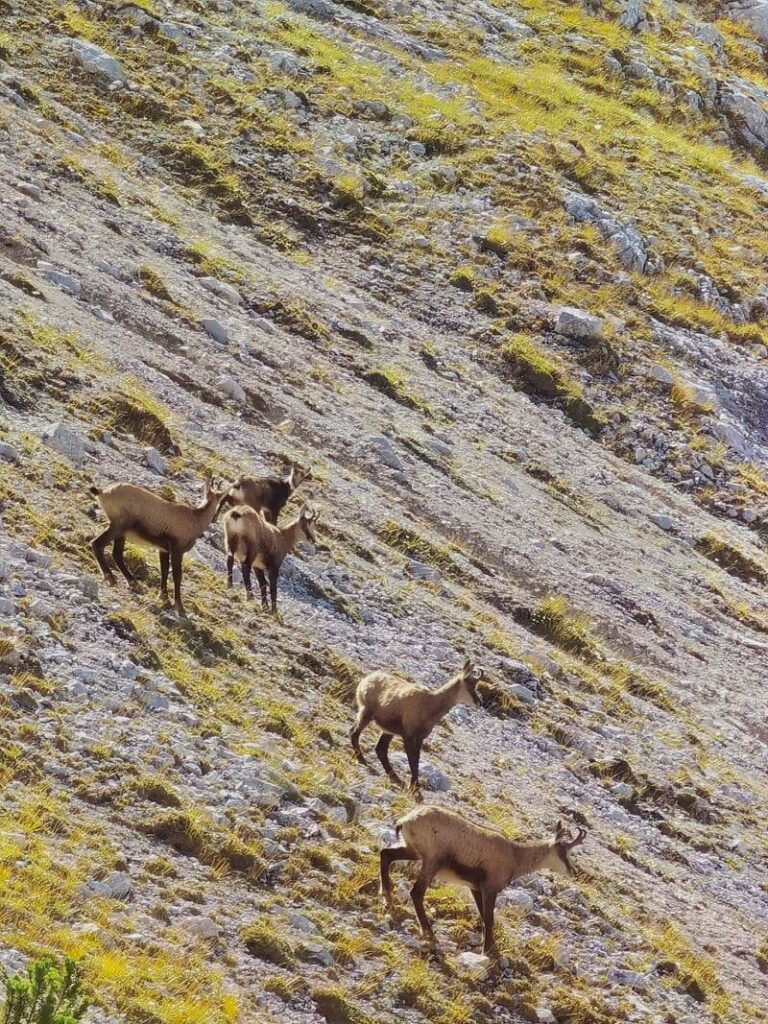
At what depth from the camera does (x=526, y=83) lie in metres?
41.7

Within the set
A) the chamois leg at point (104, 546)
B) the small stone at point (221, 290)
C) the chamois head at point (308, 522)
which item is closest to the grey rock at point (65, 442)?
the chamois leg at point (104, 546)

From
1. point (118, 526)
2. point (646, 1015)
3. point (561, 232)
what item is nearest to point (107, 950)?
point (646, 1015)

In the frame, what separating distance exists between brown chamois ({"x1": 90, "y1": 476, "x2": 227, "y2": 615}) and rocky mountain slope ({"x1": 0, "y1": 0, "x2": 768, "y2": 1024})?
0.31 m

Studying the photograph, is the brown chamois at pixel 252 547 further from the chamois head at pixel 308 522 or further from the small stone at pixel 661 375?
the small stone at pixel 661 375

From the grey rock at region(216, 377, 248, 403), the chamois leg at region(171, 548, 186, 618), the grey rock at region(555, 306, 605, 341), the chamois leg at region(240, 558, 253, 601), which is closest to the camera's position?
the chamois leg at region(171, 548, 186, 618)

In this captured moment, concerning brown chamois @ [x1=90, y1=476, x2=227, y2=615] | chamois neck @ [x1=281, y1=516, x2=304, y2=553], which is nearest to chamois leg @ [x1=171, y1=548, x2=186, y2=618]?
brown chamois @ [x1=90, y1=476, x2=227, y2=615]

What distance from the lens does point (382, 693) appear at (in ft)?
40.1

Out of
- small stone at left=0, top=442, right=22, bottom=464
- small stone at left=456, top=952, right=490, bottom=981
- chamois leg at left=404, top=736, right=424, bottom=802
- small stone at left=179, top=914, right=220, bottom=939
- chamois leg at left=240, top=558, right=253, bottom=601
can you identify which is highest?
small stone at left=179, top=914, right=220, bottom=939

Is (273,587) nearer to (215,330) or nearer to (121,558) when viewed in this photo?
(121,558)

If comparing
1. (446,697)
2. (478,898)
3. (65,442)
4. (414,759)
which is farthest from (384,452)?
(478,898)

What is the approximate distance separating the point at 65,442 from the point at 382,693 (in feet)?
16.2

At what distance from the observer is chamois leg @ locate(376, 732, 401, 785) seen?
471 inches

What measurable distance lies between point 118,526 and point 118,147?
18834 millimetres

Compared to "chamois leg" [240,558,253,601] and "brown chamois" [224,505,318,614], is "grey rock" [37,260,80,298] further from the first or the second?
"chamois leg" [240,558,253,601]
